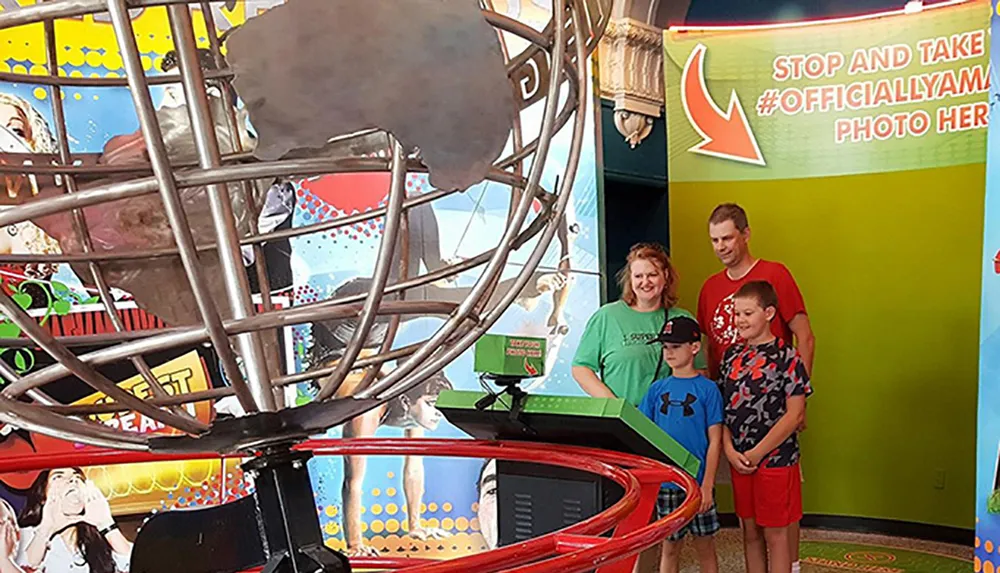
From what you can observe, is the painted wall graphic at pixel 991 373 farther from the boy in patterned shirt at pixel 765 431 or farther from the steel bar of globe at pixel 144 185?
the steel bar of globe at pixel 144 185

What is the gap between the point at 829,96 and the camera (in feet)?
11.6

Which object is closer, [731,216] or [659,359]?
[659,359]

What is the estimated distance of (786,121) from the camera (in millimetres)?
3621

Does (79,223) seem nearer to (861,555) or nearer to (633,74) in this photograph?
(633,74)

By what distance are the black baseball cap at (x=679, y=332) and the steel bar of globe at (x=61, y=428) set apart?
6.81 ft

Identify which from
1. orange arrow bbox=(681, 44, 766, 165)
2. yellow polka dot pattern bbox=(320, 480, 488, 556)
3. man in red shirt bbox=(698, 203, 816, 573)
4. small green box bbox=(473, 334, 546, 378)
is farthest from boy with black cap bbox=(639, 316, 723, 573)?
orange arrow bbox=(681, 44, 766, 165)

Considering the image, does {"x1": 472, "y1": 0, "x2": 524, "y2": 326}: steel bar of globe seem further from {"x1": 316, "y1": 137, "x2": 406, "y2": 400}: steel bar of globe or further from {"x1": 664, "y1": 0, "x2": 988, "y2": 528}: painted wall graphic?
{"x1": 664, "y1": 0, "x2": 988, "y2": 528}: painted wall graphic

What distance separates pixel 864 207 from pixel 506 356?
270 cm

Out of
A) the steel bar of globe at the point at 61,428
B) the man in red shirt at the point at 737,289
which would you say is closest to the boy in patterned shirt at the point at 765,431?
the man in red shirt at the point at 737,289

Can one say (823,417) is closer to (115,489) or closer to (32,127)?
(115,489)

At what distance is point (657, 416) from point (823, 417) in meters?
1.56

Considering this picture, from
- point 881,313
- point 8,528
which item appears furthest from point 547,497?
point 881,313

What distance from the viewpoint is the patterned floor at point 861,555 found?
3.14m

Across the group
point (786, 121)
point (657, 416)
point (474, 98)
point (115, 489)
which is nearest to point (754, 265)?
point (657, 416)
